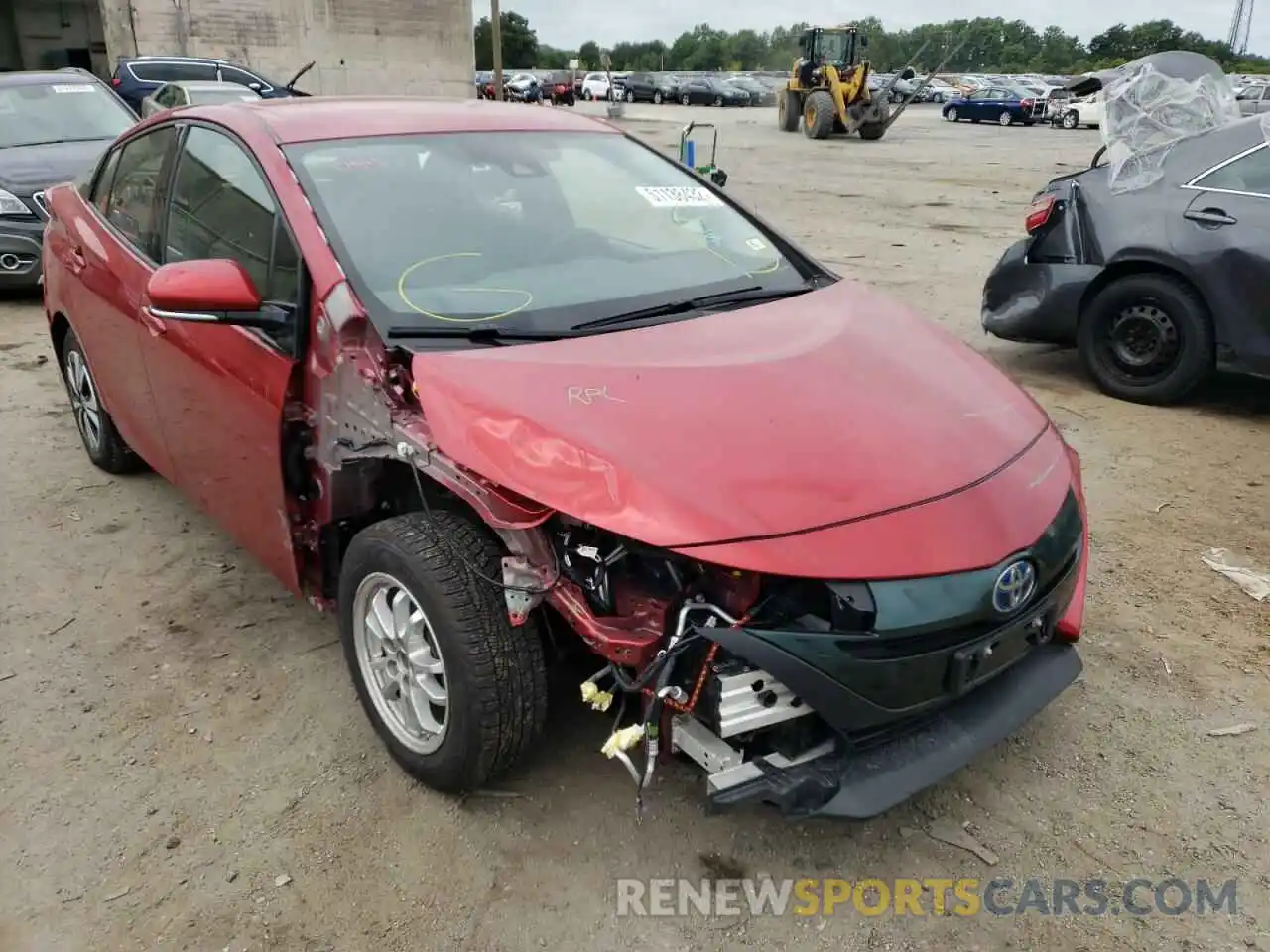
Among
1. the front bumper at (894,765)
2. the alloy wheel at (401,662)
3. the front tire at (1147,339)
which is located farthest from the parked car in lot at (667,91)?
the front bumper at (894,765)

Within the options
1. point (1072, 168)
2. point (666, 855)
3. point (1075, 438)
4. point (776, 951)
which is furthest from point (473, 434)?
point (1072, 168)

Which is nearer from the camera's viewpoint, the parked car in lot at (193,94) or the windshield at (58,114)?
the windshield at (58,114)

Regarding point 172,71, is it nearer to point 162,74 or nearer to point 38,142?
point 162,74

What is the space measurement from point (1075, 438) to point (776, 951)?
359 centimetres

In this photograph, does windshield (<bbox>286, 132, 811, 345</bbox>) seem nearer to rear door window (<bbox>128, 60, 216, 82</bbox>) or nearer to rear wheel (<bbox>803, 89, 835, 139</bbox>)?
rear door window (<bbox>128, 60, 216, 82</bbox>)

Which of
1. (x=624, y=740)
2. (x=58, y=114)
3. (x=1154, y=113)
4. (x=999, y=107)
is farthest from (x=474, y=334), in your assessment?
(x=999, y=107)

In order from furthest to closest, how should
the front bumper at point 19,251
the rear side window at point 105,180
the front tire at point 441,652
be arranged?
1. the front bumper at point 19,251
2. the rear side window at point 105,180
3. the front tire at point 441,652

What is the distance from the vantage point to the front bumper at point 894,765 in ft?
6.67

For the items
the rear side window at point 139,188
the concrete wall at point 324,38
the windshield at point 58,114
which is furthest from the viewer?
the concrete wall at point 324,38

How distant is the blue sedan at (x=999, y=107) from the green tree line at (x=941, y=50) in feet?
44.4

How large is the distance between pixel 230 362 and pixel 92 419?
1.96 meters

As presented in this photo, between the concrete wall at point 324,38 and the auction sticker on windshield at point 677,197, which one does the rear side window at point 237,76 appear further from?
the auction sticker on windshield at point 677,197

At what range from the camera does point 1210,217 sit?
504 centimetres

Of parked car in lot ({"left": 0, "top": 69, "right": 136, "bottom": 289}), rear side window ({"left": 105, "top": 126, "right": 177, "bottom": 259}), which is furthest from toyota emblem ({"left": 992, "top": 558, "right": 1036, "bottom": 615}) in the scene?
parked car in lot ({"left": 0, "top": 69, "right": 136, "bottom": 289})
